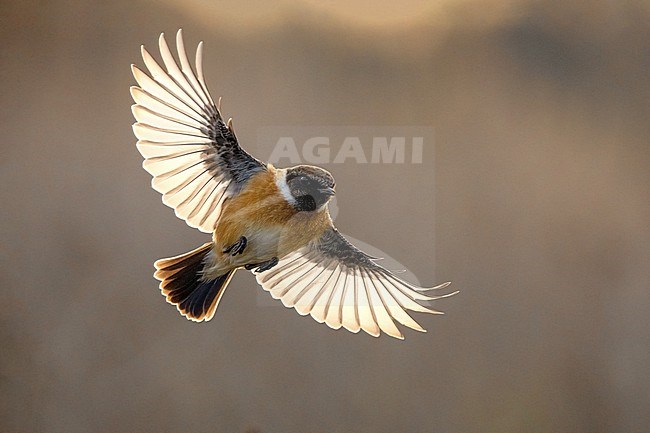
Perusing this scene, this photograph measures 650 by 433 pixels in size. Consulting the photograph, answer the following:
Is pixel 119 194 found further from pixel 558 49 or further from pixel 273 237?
pixel 558 49

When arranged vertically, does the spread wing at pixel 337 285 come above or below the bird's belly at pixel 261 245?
below

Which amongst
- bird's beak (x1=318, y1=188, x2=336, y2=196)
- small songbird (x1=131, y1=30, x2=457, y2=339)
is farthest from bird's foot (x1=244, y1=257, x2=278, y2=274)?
bird's beak (x1=318, y1=188, x2=336, y2=196)

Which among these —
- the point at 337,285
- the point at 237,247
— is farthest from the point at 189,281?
the point at 337,285

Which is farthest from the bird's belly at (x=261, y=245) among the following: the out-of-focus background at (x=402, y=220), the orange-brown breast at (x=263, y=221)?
the out-of-focus background at (x=402, y=220)

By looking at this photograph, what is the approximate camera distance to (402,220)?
96 centimetres

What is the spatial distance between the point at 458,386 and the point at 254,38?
1.94 feet

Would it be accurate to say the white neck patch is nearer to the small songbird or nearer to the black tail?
the small songbird

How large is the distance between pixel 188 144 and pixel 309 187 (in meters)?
0.15

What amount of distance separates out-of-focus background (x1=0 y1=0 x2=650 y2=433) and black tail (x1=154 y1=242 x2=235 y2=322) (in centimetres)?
10

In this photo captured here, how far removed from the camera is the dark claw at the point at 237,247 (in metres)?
0.83

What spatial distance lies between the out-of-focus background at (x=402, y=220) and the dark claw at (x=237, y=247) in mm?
141

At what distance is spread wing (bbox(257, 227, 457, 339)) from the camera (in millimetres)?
861

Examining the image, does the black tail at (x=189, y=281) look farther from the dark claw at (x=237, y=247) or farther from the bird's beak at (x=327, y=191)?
the bird's beak at (x=327, y=191)

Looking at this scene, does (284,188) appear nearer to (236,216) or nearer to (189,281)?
(236,216)
